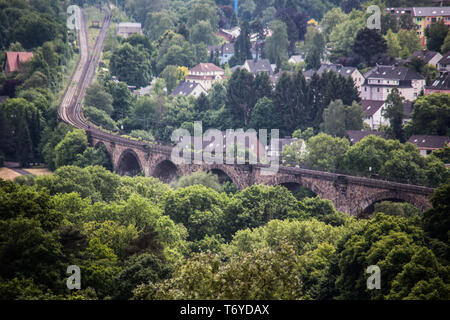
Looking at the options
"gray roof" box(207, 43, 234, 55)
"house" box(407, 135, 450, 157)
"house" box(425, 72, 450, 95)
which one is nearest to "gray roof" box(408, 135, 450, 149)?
"house" box(407, 135, 450, 157)

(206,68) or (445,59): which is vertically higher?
(445,59)

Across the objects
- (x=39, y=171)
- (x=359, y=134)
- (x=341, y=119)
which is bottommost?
(x=39, y=171)

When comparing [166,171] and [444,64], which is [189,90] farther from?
[444,64]

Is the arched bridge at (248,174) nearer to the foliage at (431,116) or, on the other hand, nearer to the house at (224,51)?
the foliage at (431,116)

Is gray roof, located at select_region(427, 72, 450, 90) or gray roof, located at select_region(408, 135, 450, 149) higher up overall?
gray roof, located at select_region(427, 72, 450, 90)

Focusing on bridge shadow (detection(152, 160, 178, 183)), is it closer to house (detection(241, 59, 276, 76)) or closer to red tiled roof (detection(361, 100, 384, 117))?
red tiled roof (detection(361, 100, 384, 117))

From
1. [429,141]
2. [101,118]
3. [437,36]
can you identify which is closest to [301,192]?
[429,141]
